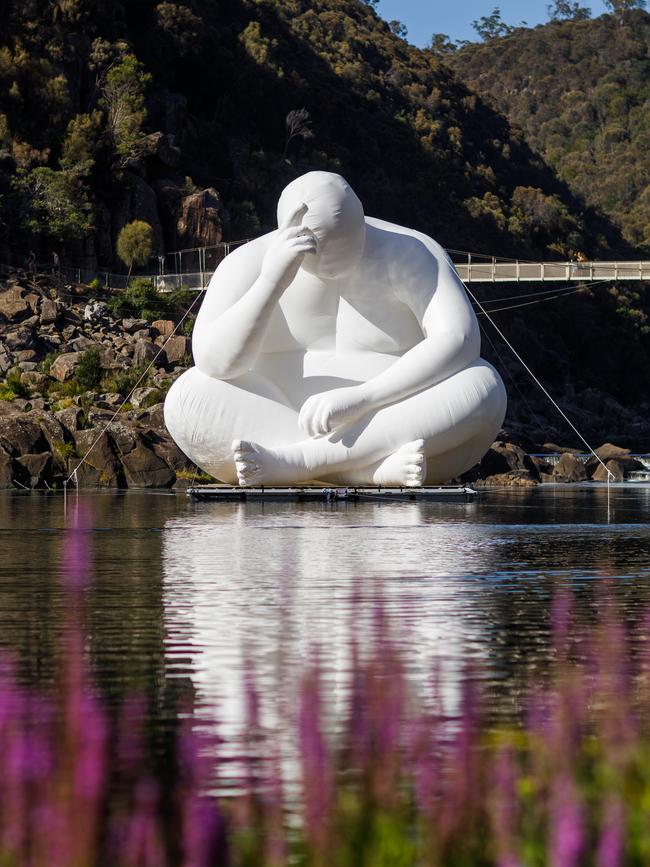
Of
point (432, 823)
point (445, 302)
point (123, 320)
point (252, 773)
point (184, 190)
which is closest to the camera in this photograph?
point (432, 823)

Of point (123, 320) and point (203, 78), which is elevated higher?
point (203, 78)

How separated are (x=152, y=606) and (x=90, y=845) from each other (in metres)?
5.37

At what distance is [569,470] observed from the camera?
3691cm

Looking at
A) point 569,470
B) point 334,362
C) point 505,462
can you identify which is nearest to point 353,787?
point 334,362

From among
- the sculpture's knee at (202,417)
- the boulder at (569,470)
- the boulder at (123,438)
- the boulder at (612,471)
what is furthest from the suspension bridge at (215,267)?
the sculpture's knee at (202,417)

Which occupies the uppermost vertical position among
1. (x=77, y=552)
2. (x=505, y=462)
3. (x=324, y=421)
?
(x=324, y=421)

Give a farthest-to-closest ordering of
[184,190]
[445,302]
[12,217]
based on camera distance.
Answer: [184,190]
[12,217]
[445,302]

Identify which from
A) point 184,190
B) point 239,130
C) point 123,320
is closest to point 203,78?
point 239,130

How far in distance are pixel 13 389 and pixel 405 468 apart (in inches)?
655

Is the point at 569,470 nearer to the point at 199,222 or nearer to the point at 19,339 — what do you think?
the point at 19,339

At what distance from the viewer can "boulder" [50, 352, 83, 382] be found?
3561 cm

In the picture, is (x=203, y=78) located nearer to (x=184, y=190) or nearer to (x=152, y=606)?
(x=184, y=190)

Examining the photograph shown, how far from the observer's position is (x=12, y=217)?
5509 cm

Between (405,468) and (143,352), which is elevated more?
(143,352)
